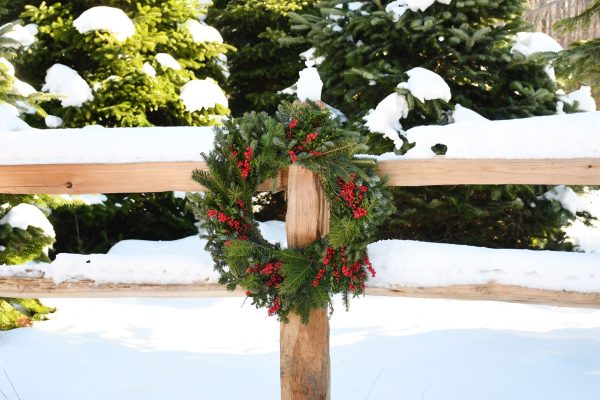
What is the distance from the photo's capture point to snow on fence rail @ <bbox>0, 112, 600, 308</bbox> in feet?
9.01

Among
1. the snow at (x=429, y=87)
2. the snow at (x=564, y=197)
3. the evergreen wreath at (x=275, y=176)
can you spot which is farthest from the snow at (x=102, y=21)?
the snow at (x=564, y=197)

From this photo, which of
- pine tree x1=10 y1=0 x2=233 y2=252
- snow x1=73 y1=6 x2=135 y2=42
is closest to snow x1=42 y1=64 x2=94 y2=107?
pine tree x1=10 y1=0 x2=233 y2=252

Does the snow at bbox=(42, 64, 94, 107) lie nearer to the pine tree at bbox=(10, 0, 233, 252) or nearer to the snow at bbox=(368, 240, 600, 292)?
the pine tree at bbox=(10, 0, 233, 252)

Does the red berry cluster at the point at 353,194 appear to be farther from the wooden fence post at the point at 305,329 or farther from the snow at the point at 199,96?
the snow at the point at 199,96

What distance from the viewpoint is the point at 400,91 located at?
542cm

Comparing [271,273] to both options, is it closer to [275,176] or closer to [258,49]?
[275,176]

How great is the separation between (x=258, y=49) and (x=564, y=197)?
182 inches

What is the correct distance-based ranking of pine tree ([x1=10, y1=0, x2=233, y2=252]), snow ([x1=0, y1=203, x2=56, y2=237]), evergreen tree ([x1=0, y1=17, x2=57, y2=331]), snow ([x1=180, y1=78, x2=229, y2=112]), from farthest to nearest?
snow ([x1=180, y1=78, x2=229, y2=112]) → pine tree ([x1=10, y1=0, x2=233, y2=252]) → snow ([x1=0, y1=203, x2=56, y2=237]) → evergreen tree ([x1=0, y1=17, x2=57, y2=331])

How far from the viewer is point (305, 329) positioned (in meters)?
2.94

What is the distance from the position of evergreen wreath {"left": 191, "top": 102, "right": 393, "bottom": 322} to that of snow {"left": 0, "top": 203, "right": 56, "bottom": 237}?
2.31 metres

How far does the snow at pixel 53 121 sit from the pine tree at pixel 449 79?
9.05ft

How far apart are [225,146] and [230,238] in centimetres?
41

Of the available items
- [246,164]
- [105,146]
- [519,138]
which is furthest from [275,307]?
[519,138]

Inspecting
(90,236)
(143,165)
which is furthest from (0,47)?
(90,236)
